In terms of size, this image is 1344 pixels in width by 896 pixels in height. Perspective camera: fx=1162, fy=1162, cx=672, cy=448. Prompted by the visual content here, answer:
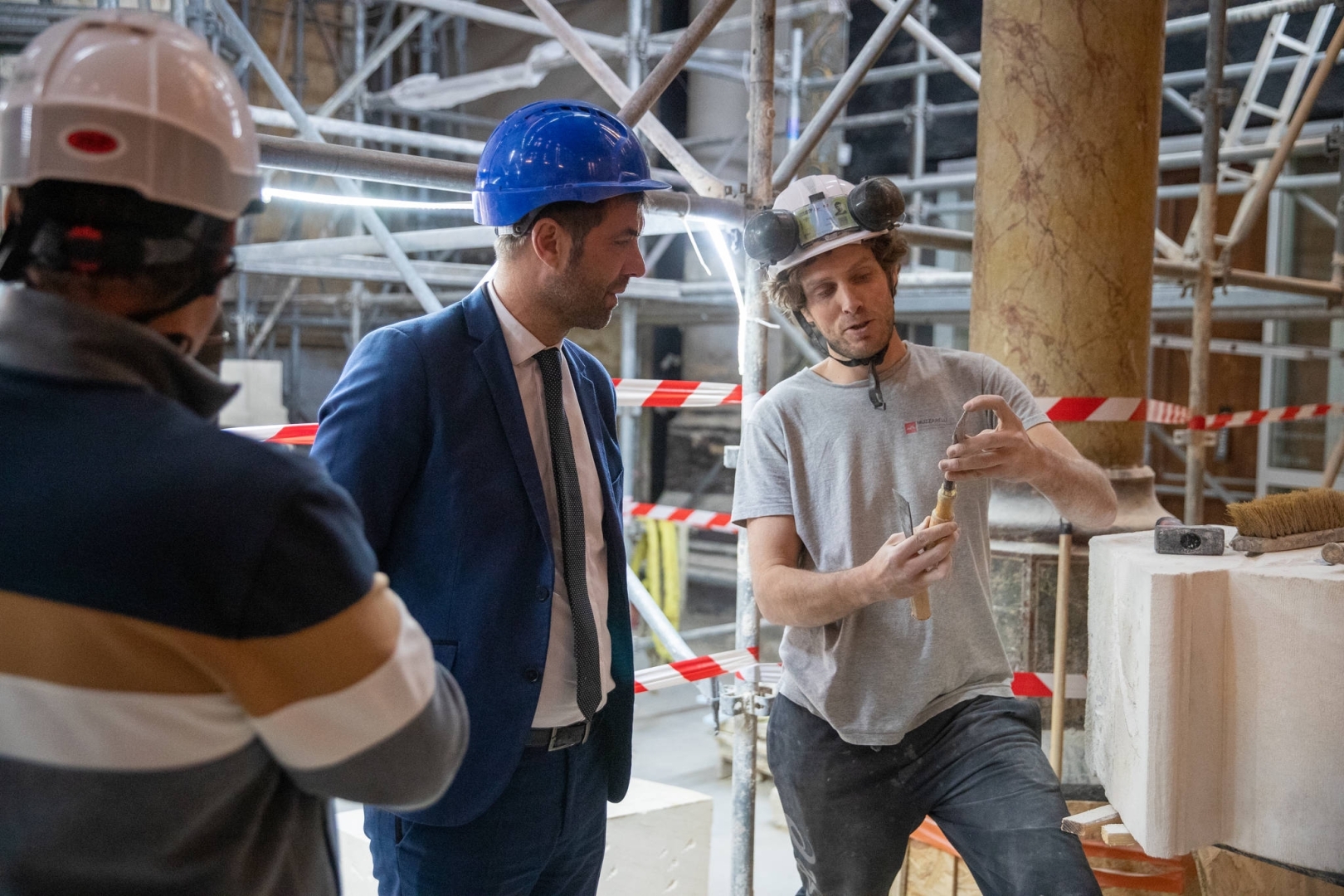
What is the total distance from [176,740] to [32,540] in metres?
0.23

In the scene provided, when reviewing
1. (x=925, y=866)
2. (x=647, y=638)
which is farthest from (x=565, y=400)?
(x=647, y=638)

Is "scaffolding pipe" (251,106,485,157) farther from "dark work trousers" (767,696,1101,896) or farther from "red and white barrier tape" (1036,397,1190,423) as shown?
"dark work trousers" (767,696,1101,896)

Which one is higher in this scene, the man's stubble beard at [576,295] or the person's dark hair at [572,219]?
the person's dark hair at [572,219]

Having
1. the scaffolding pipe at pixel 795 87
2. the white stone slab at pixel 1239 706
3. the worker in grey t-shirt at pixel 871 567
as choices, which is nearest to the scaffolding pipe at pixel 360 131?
the scaffolding pipe at pixel 795 87

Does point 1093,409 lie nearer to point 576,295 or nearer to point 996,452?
point 996,452

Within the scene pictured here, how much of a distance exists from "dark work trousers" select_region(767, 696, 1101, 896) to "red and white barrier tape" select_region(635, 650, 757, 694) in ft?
3.17

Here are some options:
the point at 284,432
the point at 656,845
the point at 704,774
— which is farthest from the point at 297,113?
the point at 704,774

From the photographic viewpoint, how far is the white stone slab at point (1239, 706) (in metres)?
2.17

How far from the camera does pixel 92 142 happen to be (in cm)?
114

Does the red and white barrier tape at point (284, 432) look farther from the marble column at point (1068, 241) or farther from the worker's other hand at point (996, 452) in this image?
the marble column at point (1068, 241)

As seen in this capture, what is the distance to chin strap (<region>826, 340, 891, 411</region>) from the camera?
2.62 m

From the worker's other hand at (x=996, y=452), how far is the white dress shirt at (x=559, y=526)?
0.71 meters

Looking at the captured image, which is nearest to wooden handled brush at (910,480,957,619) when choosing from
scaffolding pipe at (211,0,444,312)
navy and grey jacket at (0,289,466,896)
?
navy and grey jacket at (0,289,466,896)

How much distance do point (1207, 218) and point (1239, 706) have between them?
147 inches
